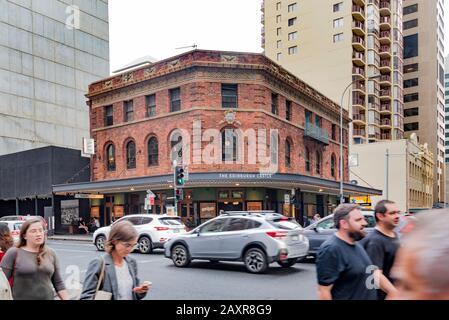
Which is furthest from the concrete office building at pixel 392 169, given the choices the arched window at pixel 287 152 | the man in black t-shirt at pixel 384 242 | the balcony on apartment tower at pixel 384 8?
the man in black t-shirt at pixel 384 242

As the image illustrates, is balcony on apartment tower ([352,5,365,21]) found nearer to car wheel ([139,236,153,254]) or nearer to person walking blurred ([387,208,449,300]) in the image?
car wheel ([139,236,153,254])

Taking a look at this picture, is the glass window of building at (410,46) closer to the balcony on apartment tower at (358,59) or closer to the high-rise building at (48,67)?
the balcony on apartment tower at (358,59)

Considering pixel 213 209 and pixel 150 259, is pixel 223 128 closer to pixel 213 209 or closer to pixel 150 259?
pixel 213 209

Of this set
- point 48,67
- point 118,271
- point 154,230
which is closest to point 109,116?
point 154,230

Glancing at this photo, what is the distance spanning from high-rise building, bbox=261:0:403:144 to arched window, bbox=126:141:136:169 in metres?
29.3

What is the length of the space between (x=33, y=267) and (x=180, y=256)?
27.4 ft

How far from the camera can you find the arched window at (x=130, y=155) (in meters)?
28.8

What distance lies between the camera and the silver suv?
1052 cm

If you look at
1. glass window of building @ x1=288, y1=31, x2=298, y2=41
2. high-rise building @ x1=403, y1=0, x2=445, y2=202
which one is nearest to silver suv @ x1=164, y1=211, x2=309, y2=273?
high-rise building @ x1=403, y1=0, x2=445, y2=202

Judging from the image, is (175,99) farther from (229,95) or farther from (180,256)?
(180,256)

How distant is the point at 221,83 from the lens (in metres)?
25.5
